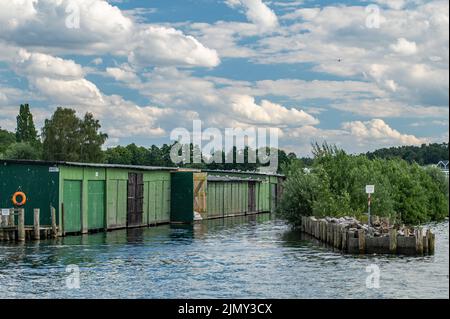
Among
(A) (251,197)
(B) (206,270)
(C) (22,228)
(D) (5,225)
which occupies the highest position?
(A) (251,197)

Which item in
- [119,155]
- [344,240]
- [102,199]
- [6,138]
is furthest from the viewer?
[119,155]

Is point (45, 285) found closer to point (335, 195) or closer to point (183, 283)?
point (183, 283)

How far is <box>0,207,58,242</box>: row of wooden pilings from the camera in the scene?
147 ft

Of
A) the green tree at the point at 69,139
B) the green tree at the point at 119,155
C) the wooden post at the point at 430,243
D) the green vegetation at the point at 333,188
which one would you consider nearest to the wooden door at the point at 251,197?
the green vegetation at the point at 333,188

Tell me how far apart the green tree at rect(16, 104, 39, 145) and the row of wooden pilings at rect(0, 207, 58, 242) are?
3922 inches

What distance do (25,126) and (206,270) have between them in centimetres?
11908

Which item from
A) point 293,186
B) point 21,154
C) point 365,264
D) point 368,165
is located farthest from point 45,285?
point 21,154

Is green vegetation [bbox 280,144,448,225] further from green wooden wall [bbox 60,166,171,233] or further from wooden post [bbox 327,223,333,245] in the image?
green wooden wall [bbox 60,166,171,233]

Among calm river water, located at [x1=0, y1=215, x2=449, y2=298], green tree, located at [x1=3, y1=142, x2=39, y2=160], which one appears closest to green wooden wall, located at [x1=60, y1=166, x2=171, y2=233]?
calm river water, located at [x1=0, y1=215, x2=449, y2=298]

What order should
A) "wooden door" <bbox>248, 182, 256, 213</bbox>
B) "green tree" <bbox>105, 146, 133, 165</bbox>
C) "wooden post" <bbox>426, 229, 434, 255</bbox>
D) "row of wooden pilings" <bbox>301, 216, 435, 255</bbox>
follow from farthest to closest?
"green tree" <bbox>105, 146, 133, 165</bbox> < "wooden door" <bbox>248, 182, 256, 213</bbox> < "wooden post" <bbox>426, 229, 434, 255</bbox> < "row of wooden pilings" <bbox>301, 216, 435, 255</bbox>

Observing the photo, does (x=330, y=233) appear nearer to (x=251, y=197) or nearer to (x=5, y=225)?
(x=5, y=225)

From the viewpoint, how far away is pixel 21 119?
14688 cm

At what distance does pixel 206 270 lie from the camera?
33.2m

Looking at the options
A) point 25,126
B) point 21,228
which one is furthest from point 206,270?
point 25,126
